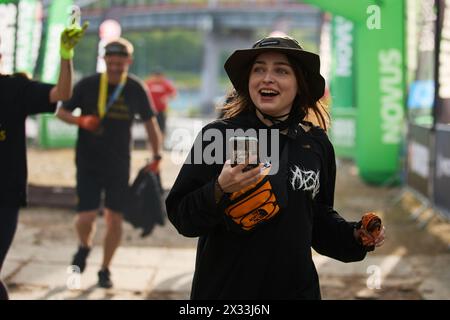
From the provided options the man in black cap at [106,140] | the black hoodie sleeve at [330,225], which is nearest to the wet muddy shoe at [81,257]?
the man in black cap at [106,140]

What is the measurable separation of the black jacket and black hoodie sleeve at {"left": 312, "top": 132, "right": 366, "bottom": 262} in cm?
11

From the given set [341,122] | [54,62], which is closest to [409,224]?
[341,122]

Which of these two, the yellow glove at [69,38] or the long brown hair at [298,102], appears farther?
the yellow glove at [69,38]

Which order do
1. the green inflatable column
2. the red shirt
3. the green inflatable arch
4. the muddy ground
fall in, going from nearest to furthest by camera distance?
the muddy ground
the green inflatable arch
the red shirt
the green inflatable column

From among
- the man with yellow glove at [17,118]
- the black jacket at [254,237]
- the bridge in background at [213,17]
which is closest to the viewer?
the black jacket at [254,237]

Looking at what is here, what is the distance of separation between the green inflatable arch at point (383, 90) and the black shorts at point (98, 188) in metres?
5.93

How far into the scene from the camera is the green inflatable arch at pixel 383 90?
1075cm

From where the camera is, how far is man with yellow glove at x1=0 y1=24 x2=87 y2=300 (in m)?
3.70

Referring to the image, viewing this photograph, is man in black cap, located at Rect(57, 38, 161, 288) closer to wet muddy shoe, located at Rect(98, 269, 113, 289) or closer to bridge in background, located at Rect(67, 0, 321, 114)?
wet muddy shoe, located at Rect(98, 269, 113, 289)

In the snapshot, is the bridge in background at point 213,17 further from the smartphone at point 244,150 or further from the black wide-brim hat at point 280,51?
the smartphone at point 244,150

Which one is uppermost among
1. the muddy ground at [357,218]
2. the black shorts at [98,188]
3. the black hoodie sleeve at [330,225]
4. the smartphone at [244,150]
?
the smartphone at [244,150]

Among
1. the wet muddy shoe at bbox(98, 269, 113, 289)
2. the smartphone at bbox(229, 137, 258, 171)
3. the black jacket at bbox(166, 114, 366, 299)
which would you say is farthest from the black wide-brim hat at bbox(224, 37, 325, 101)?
the wet muddy shoe at bbox(98, 269, 113, 289)

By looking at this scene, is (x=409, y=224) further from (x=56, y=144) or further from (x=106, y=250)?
(x=56, y=144)

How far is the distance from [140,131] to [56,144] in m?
2.65
